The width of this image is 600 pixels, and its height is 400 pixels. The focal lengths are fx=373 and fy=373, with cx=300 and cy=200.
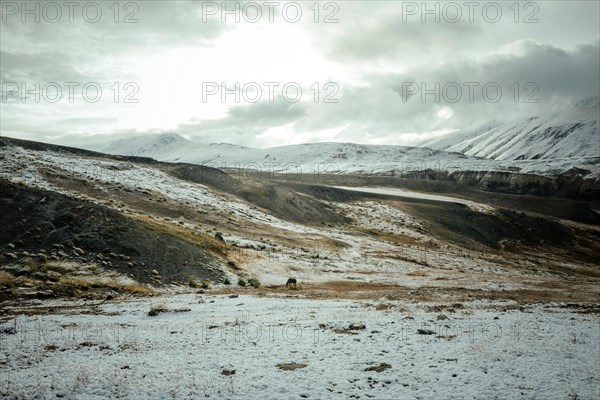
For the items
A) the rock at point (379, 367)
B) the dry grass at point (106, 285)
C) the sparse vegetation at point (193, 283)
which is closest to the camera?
the rock at point (379, 367)

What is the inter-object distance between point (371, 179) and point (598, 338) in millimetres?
156663

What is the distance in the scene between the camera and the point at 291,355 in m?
13.2

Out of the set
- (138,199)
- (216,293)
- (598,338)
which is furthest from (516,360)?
(138,199)

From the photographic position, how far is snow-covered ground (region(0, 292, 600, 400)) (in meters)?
10.8

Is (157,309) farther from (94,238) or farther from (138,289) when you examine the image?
(94,238)

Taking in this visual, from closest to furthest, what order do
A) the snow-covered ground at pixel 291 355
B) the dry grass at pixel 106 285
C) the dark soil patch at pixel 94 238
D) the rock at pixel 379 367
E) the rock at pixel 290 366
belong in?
the snow-covered ground at pixel 291 355, the rock at pixel 290 366, the rock at pixel 379 367, the dry grass at pixel 106 285, the dark soil patch at pixel 94 238

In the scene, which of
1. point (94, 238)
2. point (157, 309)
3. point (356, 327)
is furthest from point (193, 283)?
point (356, 327)

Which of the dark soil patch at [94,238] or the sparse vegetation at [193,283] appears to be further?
the sparse vegetation at [193,283]

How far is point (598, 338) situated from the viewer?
1695 centimetres

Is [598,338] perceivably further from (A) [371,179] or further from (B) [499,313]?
(A) [371,179]

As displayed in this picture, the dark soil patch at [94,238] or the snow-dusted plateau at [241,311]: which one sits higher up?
the dark soil patch at [94,238]

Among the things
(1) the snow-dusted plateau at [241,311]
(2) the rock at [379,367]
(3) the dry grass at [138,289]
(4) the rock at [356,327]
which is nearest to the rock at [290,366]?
(1) the snow-dusted plateau at [241,311]

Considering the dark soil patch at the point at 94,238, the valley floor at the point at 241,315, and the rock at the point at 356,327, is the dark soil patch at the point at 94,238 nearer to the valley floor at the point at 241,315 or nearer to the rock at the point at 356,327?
the valley floor at the point at 241,315

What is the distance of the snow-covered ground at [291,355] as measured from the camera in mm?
10820
